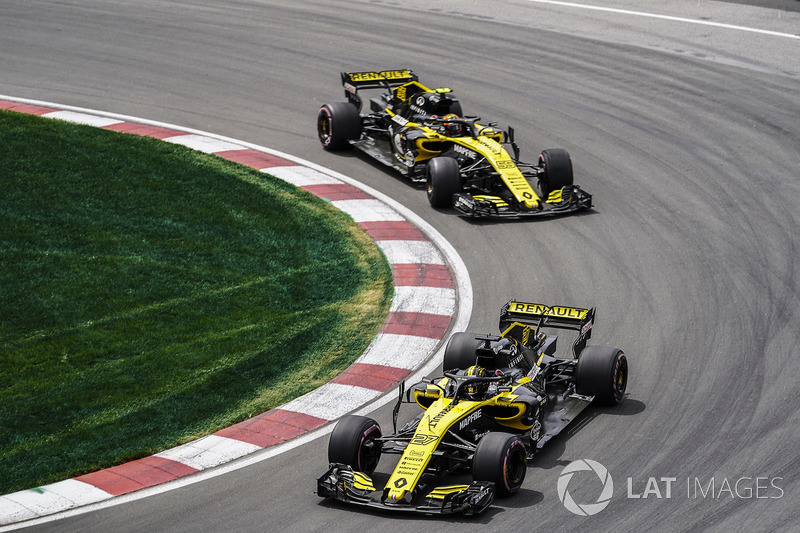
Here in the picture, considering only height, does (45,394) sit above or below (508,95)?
below

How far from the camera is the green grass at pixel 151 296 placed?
12.3 metres

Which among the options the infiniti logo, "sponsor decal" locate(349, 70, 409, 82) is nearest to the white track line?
"sponsor decal" locate(349, 70, 409, 82)

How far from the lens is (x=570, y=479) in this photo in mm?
10523

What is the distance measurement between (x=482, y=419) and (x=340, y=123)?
35.7 feet

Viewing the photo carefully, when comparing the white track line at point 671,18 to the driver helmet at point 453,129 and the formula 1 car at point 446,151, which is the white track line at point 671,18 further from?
the driver helmet at point 453,129

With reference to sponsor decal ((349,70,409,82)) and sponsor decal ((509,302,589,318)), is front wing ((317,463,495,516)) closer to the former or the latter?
sponsor decal ((509,302,589,318))

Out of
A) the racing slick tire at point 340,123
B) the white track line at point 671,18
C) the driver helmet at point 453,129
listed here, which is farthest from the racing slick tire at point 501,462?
the white track line at point 671,18

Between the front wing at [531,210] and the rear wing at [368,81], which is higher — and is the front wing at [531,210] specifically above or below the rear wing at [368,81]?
below

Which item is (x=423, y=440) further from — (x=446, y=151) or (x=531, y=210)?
(x=446, y=151)

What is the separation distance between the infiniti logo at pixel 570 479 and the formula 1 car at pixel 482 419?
0.43m

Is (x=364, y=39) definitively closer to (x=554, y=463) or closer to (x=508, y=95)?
(x=508, y=95)

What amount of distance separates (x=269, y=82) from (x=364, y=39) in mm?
3805

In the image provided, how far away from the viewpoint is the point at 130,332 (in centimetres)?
1416

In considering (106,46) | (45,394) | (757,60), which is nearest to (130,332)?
(45,394)
